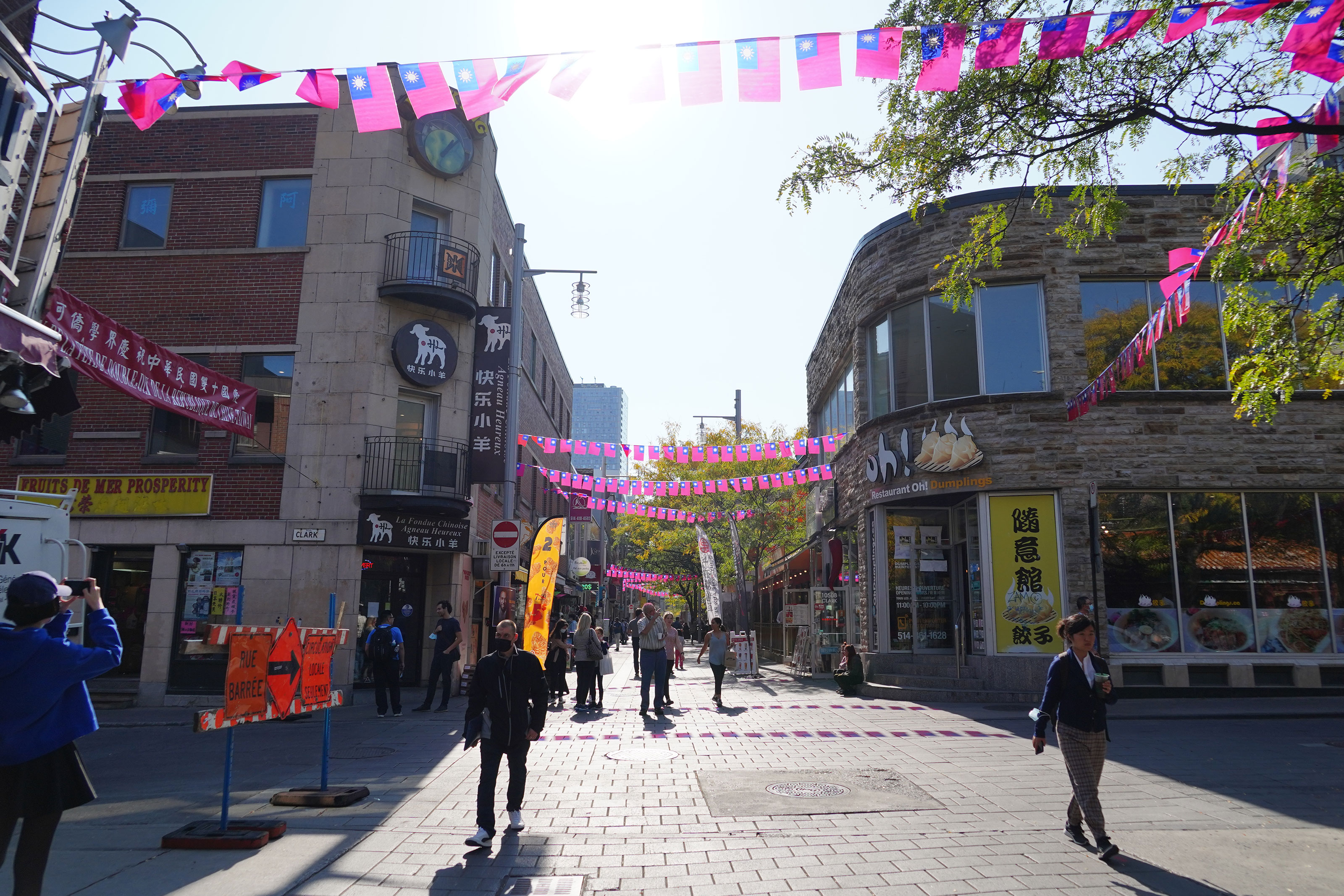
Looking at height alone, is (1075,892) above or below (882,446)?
below

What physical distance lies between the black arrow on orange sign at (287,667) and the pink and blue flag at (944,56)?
24.2 feet

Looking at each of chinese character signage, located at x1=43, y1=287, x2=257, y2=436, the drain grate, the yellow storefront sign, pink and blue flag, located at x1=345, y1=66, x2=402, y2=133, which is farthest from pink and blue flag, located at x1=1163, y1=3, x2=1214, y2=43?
the yellow storefront sign

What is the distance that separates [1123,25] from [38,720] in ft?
29.0

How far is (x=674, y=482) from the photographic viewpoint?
26.7m

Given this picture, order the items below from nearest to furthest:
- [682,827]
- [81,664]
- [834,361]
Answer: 1. [81,664]
2. [682,827]
3. [834,361]

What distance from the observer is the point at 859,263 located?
2044cm

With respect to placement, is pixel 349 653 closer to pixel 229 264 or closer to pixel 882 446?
pixel 229 264

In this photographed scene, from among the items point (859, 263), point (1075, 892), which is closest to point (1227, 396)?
point (859, 263)

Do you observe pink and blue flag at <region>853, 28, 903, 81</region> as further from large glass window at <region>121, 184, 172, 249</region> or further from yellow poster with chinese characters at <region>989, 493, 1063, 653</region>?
large glass window at <region>121, 184, 172, 249</region>

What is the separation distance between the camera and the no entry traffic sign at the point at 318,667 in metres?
7.76

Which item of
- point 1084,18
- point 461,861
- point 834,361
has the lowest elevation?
point 461,861

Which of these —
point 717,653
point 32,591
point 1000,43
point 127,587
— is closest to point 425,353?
point 127,587

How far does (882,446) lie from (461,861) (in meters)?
14.1

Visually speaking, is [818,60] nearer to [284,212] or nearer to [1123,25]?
[1123,25]
